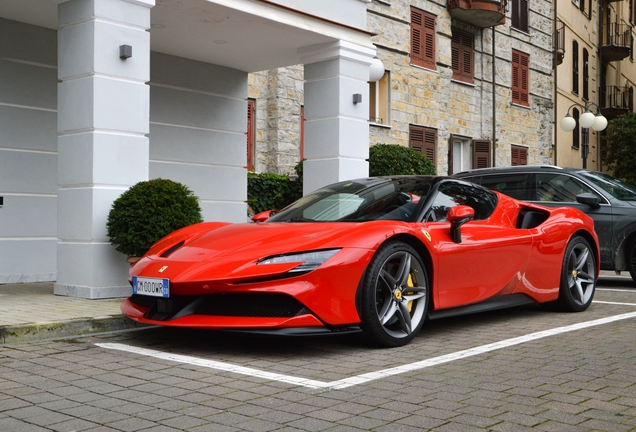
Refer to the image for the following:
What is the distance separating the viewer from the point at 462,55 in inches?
918

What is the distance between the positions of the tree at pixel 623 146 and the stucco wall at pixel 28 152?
26151 millimetres

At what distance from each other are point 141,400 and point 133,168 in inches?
198

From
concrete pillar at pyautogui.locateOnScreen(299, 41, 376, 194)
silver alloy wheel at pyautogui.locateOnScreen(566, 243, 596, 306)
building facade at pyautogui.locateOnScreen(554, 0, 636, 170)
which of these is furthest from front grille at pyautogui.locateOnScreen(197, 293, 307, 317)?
building facade at pyautogui.locateOnScreen(554, 0, 636, 170)

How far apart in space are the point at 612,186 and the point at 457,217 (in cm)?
546

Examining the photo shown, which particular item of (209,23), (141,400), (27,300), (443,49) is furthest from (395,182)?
(443,49)

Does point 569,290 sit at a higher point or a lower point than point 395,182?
lower

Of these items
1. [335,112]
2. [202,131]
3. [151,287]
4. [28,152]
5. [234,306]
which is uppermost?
[335,112]

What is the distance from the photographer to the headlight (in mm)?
5203

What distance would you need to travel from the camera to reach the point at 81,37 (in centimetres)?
866

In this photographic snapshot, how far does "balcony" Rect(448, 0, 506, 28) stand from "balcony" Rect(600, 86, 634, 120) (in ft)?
49.2

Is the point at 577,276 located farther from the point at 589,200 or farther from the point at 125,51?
the point at 125,51

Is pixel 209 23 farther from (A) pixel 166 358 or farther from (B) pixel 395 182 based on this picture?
(A) pixel 166 358

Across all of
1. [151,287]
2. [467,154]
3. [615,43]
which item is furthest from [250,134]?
[615,43]

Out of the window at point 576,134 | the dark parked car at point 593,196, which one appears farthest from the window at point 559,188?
the window at point 576,134
